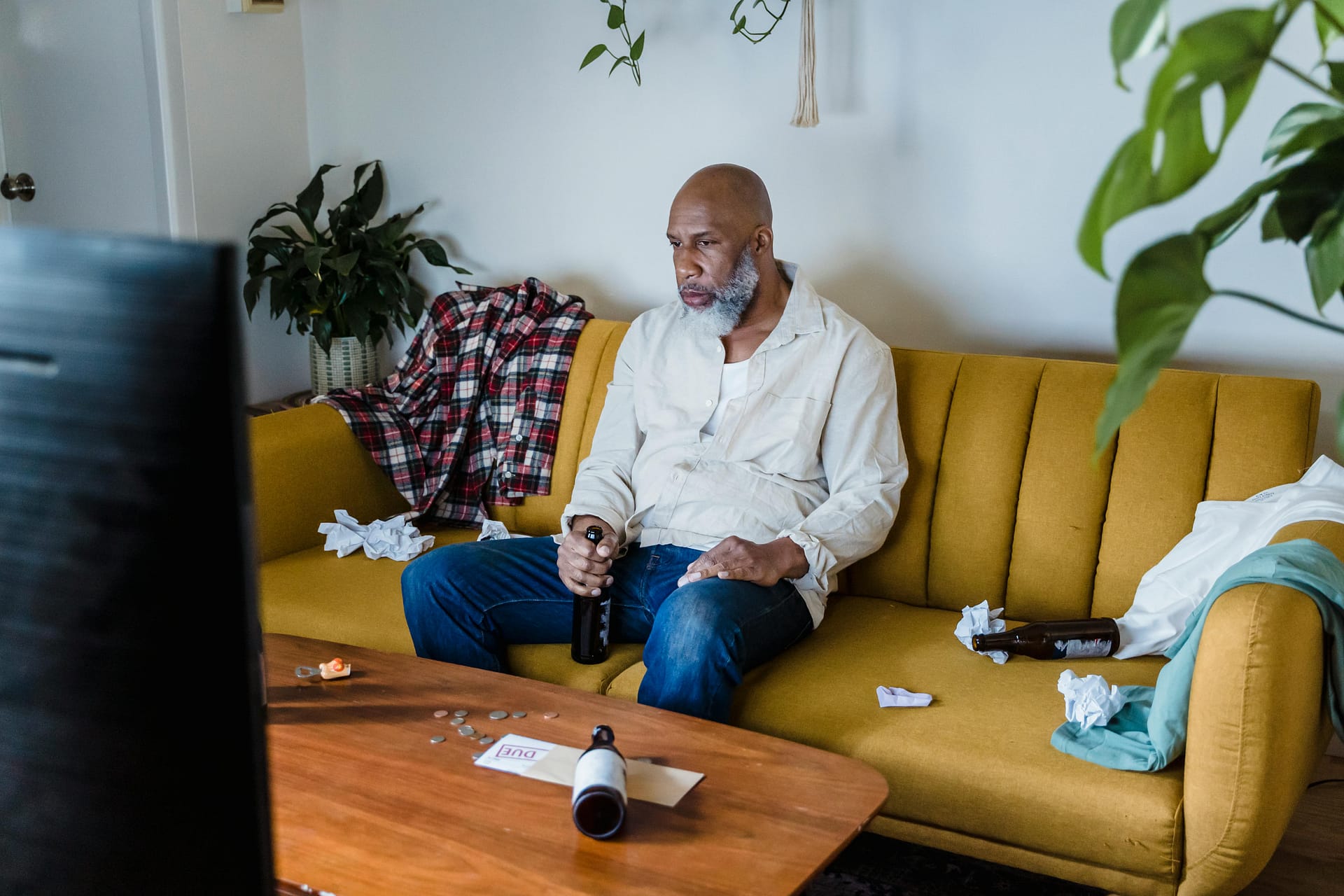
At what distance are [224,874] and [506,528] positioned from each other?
232 centimetres

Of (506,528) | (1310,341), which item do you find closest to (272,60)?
(506,528)

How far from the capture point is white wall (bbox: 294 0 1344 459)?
92.8 inches

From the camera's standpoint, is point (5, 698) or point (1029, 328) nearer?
point (5, 698)

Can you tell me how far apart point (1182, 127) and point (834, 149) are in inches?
87.8

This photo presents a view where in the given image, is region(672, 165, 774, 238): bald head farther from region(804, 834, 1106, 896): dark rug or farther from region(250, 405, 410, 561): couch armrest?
region(804, 834, 1106, 896): dark rug

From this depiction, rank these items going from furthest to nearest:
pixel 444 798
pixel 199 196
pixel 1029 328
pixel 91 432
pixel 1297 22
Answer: pixel 199 196 < pixel 1029 328 < pixel 1297 22 < pixel 444 798 < pixel 91 432

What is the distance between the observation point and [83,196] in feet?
10.8

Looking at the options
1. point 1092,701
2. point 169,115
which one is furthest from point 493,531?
point 169,115

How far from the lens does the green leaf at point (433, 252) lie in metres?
3.14

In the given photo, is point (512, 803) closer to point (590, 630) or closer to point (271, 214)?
point (590, 630)

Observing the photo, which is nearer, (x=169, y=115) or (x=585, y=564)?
(x=585, y=564)

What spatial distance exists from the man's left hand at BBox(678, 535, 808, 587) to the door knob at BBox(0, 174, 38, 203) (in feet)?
8.10

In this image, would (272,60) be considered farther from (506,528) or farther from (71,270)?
(71,270)

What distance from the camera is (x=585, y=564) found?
208 cm
